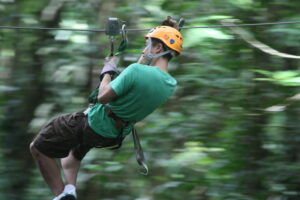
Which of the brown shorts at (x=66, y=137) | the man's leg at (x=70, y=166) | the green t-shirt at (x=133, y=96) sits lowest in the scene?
the man's leg at (x=70, y=166)

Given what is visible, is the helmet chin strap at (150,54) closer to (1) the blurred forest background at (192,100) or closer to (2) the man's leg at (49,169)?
(2) the man's leg at (49,169)

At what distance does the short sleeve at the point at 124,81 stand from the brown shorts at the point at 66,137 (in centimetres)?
40

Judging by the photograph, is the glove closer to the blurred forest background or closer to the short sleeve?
the short sleeve

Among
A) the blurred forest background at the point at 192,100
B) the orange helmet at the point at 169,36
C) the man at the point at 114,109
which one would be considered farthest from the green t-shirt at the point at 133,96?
the blurred forest background at the point at 192,100

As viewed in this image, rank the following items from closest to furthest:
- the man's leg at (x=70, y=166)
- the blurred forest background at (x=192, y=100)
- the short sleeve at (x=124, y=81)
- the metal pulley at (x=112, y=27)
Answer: the short sleeve at (x=124, y=81), the metal pulley at (x=112, y=27), the man's leg at (x=70, y=166), the blurred forest background at (x=192, y=100)

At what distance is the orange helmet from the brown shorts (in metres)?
0.69

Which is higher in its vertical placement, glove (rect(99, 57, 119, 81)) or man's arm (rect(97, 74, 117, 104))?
glove (rect(99, 57, 119, 81))

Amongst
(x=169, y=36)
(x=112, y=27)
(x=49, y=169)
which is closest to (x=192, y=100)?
(x=169, y=36)

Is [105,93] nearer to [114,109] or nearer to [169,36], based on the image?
[114,109]

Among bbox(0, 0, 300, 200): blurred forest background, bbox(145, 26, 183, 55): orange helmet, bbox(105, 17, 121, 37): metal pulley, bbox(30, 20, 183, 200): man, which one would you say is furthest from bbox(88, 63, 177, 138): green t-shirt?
bbox(0, 0, 300, 200): blurred forest background

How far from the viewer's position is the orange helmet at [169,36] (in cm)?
326

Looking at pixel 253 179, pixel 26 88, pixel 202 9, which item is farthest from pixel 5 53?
pixel 253 179

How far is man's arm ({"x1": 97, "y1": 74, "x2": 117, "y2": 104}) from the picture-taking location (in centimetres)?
306

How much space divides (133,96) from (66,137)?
546mm
